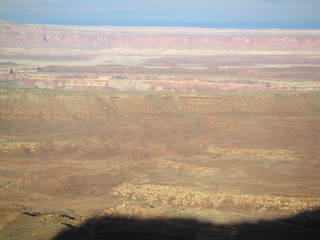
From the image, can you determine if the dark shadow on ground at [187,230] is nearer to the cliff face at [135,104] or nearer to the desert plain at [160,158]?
the desert plain at [160,158]

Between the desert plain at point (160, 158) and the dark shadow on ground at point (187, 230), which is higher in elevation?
the dark shadow on ground at point (187, 230)

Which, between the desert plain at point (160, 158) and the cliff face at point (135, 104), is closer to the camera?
the desert plain at point (160, 158)

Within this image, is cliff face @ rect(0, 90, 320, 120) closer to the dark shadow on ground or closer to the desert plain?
the desert plain

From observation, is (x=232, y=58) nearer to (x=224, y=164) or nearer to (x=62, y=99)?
(x=62, y=99)

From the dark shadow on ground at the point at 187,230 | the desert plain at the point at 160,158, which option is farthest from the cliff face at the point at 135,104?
the dark shadow on ground at the point at 187,230

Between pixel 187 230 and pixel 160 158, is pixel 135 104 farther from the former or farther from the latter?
pixel 187 230

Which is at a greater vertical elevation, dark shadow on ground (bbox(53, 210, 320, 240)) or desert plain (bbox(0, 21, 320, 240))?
dark shadow on ground (bbox(53, 210, 320, 240))

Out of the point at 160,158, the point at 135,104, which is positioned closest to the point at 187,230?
the point at 160,158

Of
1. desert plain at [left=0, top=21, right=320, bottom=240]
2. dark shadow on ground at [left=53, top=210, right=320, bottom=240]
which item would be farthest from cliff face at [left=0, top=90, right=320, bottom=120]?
dark shadow on ground at [left=53, top=210, right=320, bottom=240]

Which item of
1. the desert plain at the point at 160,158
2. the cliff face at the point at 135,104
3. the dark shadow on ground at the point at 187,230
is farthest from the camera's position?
the cliff face at the point at 135,104
